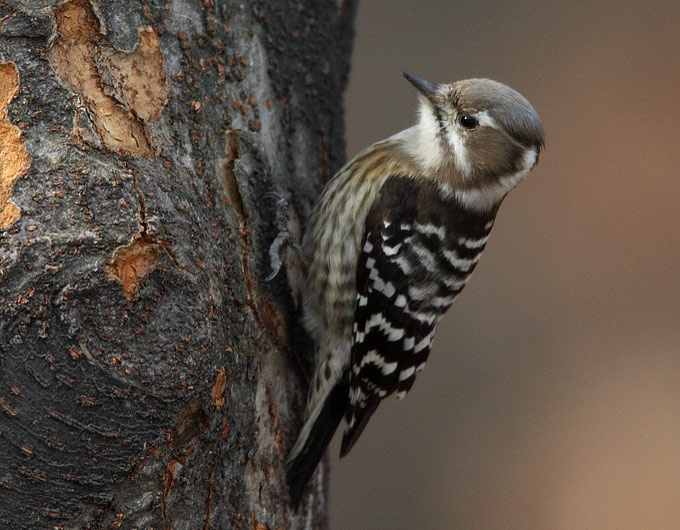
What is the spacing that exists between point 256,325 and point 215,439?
365 millimetres

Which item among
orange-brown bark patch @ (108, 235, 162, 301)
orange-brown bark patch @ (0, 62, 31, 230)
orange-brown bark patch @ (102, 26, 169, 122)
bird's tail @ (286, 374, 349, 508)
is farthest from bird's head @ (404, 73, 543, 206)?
orange-brown bark patch @ (0, 62, 31, 230)

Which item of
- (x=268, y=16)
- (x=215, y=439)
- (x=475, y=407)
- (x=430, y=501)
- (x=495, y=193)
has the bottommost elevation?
(x=430, y=501)

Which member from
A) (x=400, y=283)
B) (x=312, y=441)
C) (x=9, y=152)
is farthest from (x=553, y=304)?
(x=9, y=152)

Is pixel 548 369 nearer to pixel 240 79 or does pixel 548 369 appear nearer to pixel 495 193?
pixel 495 193

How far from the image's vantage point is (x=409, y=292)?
281 centimetres

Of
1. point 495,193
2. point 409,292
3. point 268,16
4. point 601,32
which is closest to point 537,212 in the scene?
point 601,32

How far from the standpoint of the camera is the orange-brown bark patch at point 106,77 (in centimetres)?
199

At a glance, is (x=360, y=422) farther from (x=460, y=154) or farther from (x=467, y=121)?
(x=467, y=121)

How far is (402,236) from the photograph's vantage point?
2795 mm

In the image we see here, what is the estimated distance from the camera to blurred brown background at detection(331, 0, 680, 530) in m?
4.67

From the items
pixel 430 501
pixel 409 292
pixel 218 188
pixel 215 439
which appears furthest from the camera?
pixel 430 501

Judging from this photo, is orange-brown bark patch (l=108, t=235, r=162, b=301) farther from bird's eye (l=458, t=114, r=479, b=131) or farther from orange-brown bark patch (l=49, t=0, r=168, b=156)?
bird's eye (l=458, t=114, r=479, b=131)

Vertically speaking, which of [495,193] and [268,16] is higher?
[268,16]

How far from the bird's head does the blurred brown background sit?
83.2 inches
